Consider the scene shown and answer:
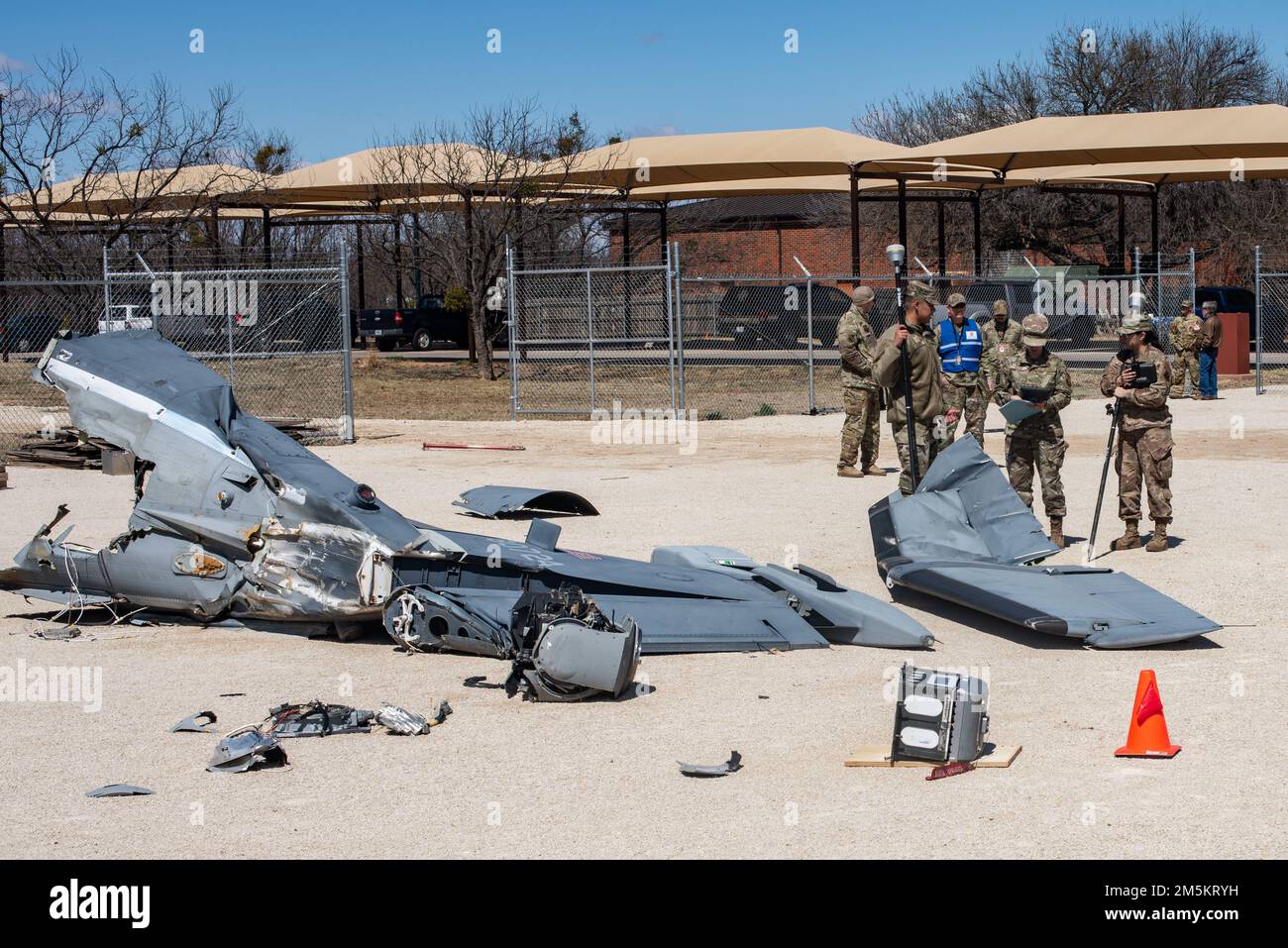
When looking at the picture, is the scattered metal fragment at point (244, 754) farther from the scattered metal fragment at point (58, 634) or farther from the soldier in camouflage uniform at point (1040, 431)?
the soldier in camouflage uniform at point (1040, 431)

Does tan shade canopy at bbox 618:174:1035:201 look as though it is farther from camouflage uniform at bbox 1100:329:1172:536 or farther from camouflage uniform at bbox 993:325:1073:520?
camouflage uniform at bbox 1100:329:1172:536

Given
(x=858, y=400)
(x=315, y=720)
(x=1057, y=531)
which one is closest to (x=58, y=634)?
(x=315, y=720)

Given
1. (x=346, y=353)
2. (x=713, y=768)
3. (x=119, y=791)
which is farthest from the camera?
(x=346, y=353)

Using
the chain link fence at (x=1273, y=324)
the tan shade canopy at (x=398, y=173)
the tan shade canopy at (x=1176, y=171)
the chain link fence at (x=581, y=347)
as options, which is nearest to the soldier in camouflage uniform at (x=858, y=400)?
the chain link fence at (x=581, y=347)

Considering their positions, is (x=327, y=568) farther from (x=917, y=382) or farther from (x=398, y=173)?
(x=398, y=173)

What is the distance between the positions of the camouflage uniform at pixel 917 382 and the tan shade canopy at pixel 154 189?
2034 centimetres

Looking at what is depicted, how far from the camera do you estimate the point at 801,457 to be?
16.4 m

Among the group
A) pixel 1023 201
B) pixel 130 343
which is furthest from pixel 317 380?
pixel 1023 201

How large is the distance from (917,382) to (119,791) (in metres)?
7.49

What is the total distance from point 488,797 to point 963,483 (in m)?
5.36

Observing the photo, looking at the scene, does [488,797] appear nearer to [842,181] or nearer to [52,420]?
[52,420]

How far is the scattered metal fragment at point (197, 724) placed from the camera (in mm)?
6754

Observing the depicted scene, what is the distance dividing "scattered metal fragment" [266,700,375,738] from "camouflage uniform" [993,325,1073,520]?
6.11 metres

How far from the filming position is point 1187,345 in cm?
2180
